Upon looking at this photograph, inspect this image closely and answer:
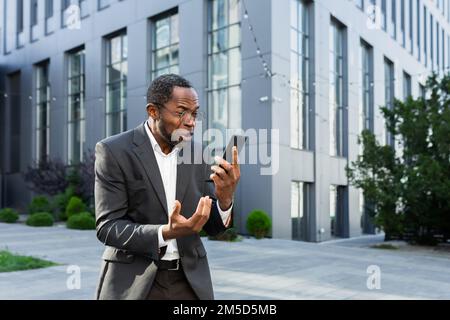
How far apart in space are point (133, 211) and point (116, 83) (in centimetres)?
2412

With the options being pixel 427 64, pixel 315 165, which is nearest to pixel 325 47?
pixel 315 165

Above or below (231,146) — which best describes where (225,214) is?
below

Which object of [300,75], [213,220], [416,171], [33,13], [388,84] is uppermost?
[33,13]

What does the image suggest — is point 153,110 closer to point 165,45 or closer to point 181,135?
point 181,135

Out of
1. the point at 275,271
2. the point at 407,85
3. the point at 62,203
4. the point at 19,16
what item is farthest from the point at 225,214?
the point at 19,16

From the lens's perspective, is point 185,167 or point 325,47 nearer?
point 185,167

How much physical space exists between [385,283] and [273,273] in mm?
2158

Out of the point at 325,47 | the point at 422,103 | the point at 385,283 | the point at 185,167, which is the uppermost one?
the point at 325,47

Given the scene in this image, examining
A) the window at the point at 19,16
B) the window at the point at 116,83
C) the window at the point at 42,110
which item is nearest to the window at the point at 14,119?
the window at the point at 42,110

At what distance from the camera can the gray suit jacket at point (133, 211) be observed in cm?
194

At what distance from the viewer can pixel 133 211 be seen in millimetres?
2020

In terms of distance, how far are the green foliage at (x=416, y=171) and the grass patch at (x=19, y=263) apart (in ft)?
35.3

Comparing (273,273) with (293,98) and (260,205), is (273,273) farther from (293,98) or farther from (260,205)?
(293,98)
